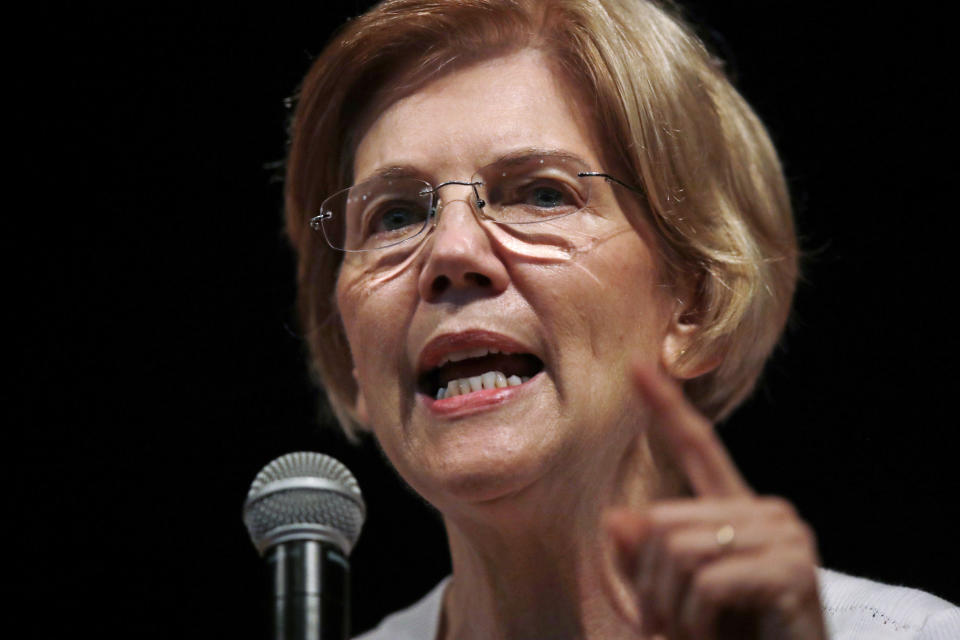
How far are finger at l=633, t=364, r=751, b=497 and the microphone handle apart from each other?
1.72ft

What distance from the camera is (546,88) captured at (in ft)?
7.07

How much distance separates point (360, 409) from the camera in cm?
251

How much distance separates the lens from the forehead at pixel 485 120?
209 cm

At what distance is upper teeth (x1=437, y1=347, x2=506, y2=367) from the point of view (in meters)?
1.97

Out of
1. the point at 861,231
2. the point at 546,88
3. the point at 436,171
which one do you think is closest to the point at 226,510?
the point at 436,171

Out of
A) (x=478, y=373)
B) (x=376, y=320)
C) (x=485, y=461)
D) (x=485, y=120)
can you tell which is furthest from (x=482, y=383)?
(x=485, y=120)

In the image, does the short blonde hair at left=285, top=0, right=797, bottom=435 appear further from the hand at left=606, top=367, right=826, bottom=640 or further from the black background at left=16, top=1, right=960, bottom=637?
the hand at left=606, top=367, right=826, bottom=640

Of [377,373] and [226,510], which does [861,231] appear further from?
[226,510]

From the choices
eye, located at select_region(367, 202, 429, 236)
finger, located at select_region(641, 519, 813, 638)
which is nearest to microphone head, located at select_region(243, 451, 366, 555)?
finger, located at select_region(641, 519, 813, 638)

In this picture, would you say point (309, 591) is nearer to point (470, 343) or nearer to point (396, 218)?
point (470, 343)

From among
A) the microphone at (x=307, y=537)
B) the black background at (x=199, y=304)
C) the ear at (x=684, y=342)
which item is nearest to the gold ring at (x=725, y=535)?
the microphone at (x=307, y=537)

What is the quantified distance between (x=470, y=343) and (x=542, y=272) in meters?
0.18

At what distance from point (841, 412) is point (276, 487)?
151cm

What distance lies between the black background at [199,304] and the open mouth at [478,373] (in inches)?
32.0
